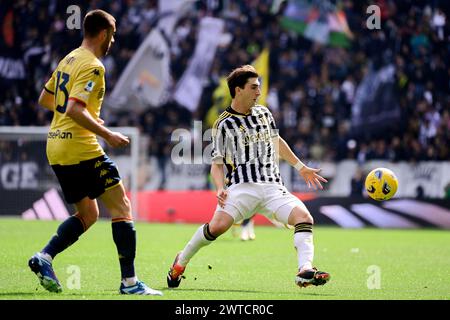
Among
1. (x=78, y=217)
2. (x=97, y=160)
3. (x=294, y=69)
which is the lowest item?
(x=78, y=217)

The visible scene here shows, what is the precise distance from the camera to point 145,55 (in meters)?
26.0

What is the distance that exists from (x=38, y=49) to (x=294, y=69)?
747cm

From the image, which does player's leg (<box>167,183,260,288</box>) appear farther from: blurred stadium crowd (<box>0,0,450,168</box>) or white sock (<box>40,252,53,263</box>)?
blurred stadium crowd (<box>0,0,450,168</box>)

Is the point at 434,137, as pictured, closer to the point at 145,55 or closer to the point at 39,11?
the point at 145,55

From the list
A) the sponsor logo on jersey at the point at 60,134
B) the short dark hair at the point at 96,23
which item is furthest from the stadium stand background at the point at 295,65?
the short dark hair at the point at 96,23

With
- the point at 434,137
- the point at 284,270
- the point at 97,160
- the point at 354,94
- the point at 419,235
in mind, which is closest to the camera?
the point at 97,160

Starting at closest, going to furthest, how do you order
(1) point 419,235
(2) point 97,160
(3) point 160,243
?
(2) point 97,160 < (3) point 160,243 < (1) point 419,235

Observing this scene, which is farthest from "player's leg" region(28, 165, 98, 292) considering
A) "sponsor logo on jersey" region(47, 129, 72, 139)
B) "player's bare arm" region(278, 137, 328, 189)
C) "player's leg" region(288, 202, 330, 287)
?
"player's bare arm" region(278, 137, 328, 189)

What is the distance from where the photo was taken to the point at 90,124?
6.93 metres

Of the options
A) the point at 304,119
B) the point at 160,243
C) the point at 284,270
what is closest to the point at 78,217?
the point at 284,270

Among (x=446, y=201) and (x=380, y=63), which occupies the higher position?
(x=380, y=63)

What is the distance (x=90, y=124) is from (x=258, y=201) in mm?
1954

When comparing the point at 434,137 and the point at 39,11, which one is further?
the point at 39,11

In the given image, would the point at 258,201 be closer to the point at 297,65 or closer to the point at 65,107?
the point at 65,107
